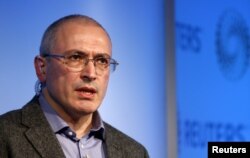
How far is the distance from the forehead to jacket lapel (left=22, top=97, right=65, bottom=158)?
219mm

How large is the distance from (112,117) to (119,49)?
0.30 meters

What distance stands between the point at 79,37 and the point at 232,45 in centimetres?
143

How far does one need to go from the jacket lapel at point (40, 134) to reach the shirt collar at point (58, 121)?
0.03 meters

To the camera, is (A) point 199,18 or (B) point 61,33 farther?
(A) point 199,18

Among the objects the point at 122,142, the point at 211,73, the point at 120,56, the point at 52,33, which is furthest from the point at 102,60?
the point at 211,73

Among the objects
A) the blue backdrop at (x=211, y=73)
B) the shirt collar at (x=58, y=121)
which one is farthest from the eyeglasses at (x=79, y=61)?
the blue backdrop at (x=211, y=73)

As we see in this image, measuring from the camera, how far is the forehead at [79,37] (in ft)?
5.66

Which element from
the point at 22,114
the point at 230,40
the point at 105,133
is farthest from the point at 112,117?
the point at 230,40

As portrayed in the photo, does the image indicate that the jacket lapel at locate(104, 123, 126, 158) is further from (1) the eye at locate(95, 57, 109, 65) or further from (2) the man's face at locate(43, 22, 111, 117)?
(1) the eye at locate(95, 57, 109, 65)

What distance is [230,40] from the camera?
295 centimetres

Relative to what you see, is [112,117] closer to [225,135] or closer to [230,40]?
[225,135]

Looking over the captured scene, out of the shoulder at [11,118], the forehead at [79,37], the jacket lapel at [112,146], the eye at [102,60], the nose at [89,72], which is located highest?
the forehead at [79,37]

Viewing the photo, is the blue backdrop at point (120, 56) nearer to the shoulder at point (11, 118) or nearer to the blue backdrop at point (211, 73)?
the blue backdrop at point (211, 73)

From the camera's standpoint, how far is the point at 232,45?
2961mm
